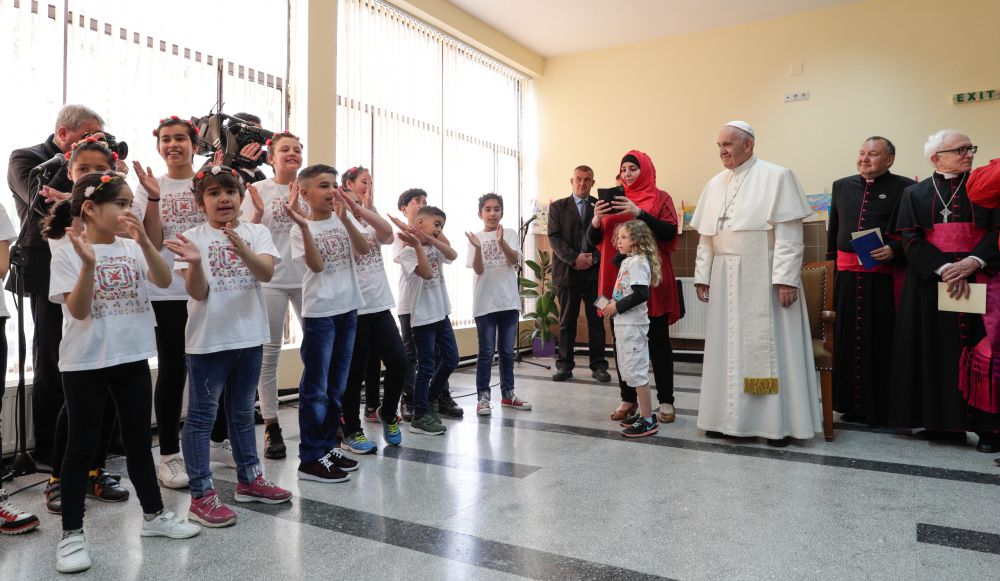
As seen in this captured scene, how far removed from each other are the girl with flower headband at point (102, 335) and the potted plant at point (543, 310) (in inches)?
178

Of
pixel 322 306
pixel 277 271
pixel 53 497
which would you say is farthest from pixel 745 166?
pixel 53 497

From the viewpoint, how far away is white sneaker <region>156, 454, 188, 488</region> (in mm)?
2666

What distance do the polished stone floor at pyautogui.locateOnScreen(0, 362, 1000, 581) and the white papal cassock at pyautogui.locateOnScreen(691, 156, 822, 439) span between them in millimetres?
164

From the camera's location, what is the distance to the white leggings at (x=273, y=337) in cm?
307

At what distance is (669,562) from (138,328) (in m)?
1.71

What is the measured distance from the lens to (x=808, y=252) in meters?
6.35

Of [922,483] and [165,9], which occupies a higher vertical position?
[165,9]

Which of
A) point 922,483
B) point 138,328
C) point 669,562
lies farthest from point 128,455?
Result: point 922,483

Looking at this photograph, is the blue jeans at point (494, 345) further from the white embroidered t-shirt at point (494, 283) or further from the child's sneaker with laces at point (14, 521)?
the child's sneaker with laces at point (14, 521)

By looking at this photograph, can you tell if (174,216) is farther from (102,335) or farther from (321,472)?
(321,472)

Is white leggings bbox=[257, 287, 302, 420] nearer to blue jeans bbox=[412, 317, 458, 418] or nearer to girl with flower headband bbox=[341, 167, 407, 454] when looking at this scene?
girl with flower headband bbox=[341, 167, 407, 454]

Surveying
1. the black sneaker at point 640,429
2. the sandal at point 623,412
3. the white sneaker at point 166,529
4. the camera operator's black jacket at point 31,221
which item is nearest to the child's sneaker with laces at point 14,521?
the white sneaker at point 166,529

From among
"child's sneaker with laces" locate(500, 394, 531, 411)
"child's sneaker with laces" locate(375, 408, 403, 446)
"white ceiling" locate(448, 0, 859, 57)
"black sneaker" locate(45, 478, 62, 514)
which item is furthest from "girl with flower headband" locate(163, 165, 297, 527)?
"white ceiling" locate(448, 0, 859, 57)

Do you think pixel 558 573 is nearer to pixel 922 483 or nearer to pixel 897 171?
pixel 922 483
